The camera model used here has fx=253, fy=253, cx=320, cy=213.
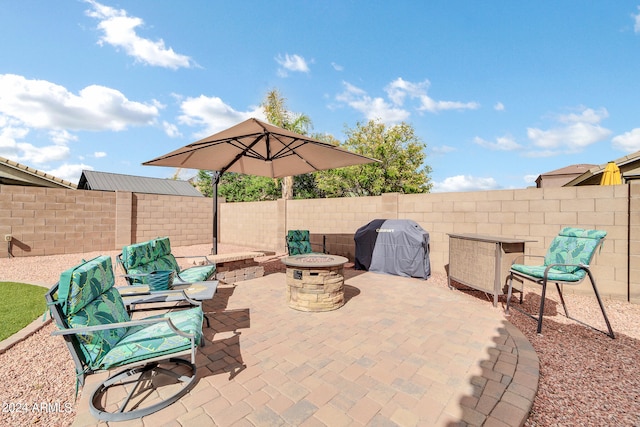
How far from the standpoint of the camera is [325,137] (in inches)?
782

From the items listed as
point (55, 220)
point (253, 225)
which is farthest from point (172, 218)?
point (253, 225)

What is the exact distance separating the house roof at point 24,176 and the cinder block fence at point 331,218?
2670mm

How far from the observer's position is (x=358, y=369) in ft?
8.05

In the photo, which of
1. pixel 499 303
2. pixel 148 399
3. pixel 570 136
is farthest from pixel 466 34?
pixel 570 136

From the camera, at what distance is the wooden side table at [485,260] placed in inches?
159

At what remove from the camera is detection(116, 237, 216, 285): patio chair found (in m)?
3.86

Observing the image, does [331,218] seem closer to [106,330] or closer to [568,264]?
[568,264]

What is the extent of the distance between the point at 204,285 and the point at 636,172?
37.7 feet

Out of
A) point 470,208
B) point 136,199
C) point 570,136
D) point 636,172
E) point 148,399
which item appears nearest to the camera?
point 148,399

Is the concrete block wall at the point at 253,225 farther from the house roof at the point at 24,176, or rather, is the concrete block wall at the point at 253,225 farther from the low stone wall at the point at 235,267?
the house roof at the point at 24,176

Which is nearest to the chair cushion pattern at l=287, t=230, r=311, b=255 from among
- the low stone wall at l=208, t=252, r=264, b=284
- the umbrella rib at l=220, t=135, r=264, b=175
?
the low stone wall at l=208, t=252, r=264, b=284

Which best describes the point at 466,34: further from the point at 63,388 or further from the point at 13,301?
the point at 13,301

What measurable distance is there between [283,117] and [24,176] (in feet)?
44.4

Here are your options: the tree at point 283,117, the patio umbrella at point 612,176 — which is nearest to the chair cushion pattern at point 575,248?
the patio umbrella at point 612,176
